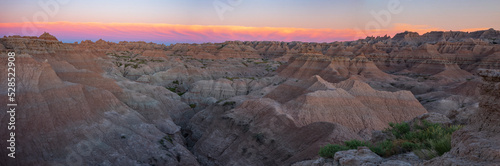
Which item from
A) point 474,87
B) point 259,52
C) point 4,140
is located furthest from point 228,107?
point 259,52

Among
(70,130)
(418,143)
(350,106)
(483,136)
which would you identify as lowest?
(70,130)

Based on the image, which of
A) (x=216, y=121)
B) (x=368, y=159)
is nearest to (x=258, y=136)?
(x=216, y=121)

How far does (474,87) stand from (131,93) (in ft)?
206

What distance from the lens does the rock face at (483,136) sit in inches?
267

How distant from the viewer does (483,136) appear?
24.3ft

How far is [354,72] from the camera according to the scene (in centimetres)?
8544

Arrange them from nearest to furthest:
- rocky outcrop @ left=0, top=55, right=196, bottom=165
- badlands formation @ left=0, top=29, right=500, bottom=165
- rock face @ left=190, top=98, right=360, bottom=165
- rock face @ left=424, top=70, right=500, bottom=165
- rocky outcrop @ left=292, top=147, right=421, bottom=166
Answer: rock face @ left=424, top=70, right=500, bottom=165, rocky outcrop @ left=292, top=147, right=421, bottom=166, badlands formation @ left=0, top=29, right=500, bottom=165, rocky outcrop @ left=0, top=55, right=196, bottom=165, rock face @ left=190, top=98, right=360, bottom=165

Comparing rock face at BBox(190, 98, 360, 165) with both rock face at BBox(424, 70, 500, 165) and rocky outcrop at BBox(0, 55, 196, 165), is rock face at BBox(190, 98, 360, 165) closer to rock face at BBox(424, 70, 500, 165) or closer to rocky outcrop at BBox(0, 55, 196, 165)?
rocky outcrop at BBox(0, 55, 196, 165)

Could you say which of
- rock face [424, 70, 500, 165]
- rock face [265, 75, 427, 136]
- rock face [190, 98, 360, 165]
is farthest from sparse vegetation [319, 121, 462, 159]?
rock face [265, 75, 427, 136]

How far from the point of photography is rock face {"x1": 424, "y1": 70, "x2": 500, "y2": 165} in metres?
6.78

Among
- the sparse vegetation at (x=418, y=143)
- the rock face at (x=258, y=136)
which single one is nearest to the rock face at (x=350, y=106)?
the rock face at (x=258, y=136)

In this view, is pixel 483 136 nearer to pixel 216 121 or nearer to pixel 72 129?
pixel 72 129

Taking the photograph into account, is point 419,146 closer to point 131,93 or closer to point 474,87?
point 131,93

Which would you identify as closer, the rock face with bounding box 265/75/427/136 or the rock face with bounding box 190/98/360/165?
Answer: the rock face with bounding box 190/98/360/165
